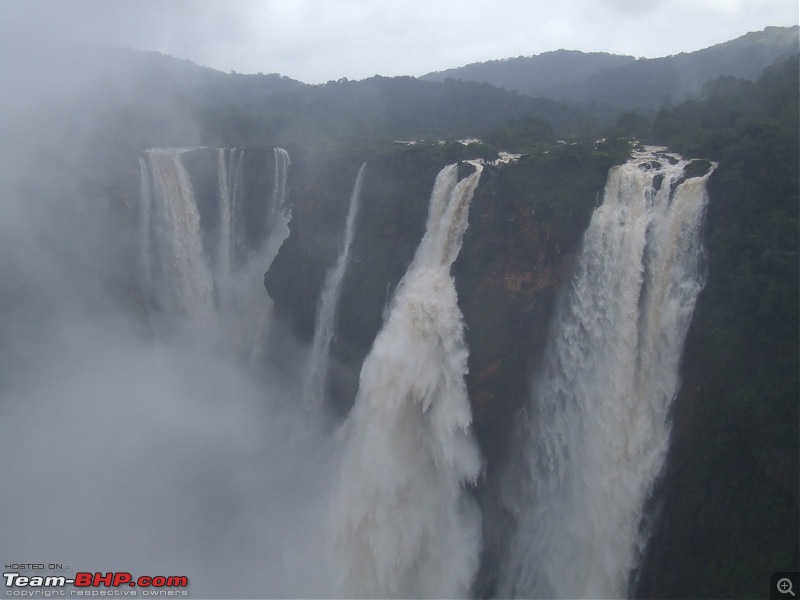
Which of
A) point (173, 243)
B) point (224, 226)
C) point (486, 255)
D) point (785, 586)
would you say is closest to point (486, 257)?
point (486, 255)

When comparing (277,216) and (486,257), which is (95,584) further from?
(277,216)

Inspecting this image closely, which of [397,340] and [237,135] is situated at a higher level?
[237,135]

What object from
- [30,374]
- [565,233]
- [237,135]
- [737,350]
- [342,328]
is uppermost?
[237,135]

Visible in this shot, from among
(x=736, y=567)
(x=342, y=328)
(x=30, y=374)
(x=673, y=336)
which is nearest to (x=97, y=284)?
(x=30, y=374)

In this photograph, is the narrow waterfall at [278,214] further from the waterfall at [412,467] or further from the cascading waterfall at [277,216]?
the waterfall at [412,467]

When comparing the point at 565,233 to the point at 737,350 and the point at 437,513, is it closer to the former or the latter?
the point at 737,350

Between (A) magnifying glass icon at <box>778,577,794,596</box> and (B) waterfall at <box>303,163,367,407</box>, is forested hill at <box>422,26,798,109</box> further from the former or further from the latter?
(A) magnifying glass icon at <box>778,577,794,596</box>

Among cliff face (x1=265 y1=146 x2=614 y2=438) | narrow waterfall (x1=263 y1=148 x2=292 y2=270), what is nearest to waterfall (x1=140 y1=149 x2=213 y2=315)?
narrow waterfall (x1=263 y1=148 x2=292 y2=270)
